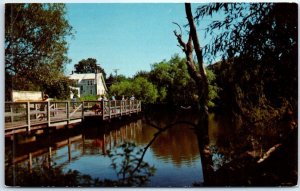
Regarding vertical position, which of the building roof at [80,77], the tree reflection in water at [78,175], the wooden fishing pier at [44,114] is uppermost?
the building roof at [80,77]

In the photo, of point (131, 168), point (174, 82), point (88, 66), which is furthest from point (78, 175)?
point (174, 82)

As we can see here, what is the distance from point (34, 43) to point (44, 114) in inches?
89.6

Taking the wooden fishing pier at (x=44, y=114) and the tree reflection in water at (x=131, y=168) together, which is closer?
the tree reflection in water at (x=131, y=168)

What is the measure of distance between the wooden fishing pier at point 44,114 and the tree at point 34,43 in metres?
0.38

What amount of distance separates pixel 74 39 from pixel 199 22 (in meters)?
1.56

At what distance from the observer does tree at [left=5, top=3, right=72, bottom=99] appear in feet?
15.4

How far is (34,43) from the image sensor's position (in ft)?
17.9

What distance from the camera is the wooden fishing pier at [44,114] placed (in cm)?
541

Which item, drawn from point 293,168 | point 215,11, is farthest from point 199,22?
point 293,168

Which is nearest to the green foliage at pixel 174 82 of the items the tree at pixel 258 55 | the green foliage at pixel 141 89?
the green foliage at pixel 141 89

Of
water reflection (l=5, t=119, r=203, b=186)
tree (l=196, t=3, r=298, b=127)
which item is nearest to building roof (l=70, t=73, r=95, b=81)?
water reflection (l=5, t=119, r=203, b=186)

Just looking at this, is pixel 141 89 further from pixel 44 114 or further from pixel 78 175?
pixel 44 114

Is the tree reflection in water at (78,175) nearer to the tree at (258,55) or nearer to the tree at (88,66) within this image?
the tree at (88,66)

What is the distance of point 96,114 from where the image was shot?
414 inches
